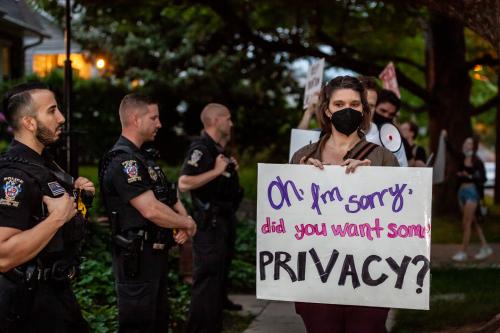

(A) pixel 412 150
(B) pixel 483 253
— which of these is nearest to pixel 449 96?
(B) pixel 483 253

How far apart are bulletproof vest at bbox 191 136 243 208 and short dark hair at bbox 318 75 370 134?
7.88ft

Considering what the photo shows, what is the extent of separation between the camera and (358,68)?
1531cm

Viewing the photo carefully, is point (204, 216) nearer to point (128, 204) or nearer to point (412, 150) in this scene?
point (128, 204)

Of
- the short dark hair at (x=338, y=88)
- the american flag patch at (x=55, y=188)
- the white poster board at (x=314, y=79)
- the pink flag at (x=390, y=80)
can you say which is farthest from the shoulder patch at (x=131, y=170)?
the pink flag at (x=390, y=80)

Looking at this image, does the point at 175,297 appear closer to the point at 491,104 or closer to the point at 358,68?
A: the point at 358,68

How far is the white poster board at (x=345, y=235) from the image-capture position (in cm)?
383

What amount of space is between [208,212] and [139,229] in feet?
5.79

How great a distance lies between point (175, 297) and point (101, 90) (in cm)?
1648

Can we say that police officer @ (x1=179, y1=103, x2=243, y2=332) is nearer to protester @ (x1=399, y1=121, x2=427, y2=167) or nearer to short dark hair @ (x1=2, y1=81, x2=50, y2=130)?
protester @ (x1=399, y1=121, x2=427, y2=167)

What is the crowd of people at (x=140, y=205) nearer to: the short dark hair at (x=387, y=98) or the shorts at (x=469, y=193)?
the short dark hair at (x=387, y=98)

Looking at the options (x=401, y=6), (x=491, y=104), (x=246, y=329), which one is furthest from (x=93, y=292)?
(x=491, y=104)

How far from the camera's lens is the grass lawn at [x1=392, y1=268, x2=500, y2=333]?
6570 mm

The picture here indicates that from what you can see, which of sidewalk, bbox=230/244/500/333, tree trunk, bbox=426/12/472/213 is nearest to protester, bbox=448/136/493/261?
sidewalk, bbox=230/244/500/333

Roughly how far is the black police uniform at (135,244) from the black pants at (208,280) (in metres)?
1.37
